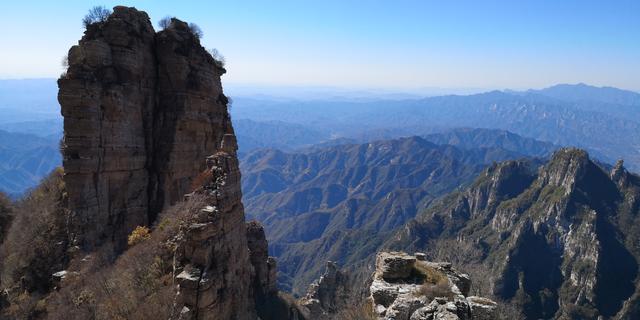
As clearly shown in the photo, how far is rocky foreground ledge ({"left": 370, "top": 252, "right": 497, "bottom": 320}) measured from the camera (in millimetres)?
18422

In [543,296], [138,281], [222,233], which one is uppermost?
[222,233]

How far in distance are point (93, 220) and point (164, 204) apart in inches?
217

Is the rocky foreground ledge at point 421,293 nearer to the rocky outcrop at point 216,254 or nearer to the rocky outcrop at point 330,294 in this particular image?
the rocky outcrop at point 216,254

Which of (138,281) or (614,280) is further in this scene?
(614,280)

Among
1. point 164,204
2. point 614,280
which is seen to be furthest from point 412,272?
point 614,280

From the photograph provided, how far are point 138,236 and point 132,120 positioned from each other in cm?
976

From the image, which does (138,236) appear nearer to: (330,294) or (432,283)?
(432,283)

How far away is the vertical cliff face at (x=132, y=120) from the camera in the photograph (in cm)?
3469

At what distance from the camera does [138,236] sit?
33.8m

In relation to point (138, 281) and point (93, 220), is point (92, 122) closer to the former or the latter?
point (93, 220)

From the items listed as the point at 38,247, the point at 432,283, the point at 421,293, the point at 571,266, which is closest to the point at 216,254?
the point at 421,293

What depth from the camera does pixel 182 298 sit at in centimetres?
2212

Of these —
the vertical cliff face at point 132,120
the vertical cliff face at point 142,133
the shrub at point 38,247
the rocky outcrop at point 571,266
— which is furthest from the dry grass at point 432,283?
the rocky outcrop at point 571,266

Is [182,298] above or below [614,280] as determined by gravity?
above
